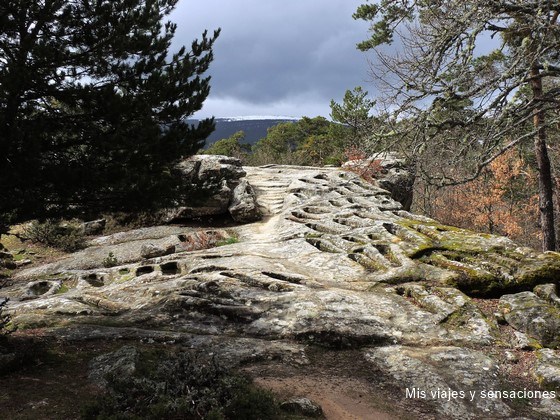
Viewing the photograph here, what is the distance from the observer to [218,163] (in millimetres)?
17344

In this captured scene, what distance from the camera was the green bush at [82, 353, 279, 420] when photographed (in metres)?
3.21

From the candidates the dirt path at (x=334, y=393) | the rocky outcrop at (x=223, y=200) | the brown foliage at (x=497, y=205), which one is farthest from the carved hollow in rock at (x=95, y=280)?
the brown foliage at (x=497, y=205)

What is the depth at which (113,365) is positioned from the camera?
453cm

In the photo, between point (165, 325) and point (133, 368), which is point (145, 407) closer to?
point (133, 368)

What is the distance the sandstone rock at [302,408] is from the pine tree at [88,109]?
12.3 ft

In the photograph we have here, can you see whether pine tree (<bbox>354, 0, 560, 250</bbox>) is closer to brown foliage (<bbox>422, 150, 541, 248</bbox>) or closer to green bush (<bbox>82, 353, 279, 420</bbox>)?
green bush (<bbox>82, 353, 279, 420</bbox>)

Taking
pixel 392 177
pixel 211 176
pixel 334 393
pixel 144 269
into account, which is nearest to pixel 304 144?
pixel 392 177

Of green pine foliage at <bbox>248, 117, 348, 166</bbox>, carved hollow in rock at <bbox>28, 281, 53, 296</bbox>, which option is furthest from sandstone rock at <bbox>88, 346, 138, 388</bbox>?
green pine foliage at <bbox>248, 117, 348, 166</bbox>

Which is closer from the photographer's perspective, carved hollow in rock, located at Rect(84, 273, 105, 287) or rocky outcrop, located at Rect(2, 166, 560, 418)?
rocky outcrop, located at Rect(2, 166, 560, 418)

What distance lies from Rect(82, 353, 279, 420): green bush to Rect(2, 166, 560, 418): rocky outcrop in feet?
5.17

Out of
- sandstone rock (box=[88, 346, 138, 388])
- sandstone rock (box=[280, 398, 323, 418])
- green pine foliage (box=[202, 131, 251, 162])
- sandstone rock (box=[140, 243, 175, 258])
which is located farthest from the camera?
green pine foliage (box=[202, 131, 251, 162])

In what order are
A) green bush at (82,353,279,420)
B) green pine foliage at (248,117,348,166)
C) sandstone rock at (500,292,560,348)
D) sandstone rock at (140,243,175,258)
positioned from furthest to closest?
green pine foliage at (248,117,348,166), sandstone rock at (140,243,175,258), sandstone rock at (500,292,560,348), green bush at (82,353,279,420)

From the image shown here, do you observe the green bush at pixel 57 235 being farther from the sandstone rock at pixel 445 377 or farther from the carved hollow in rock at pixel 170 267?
the sandstone rock at pixel 445 377

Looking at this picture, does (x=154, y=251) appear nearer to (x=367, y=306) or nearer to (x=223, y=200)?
(x=223, y=200)
